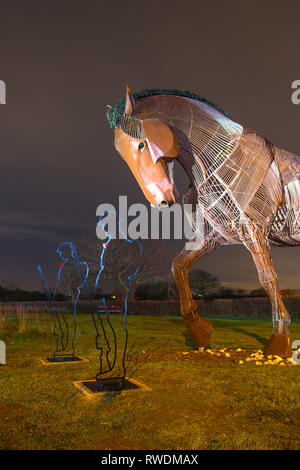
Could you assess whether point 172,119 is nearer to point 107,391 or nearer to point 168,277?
point 107,391

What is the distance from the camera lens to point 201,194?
5855 mm

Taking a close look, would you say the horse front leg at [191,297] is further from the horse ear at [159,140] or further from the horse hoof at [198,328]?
the horse ear at [159,140]

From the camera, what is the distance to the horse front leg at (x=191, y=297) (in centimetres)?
669

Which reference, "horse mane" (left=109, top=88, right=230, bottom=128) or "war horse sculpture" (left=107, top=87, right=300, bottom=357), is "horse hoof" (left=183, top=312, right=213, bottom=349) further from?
"horse mane" (left=109, top=88, right=230, bottom=128)

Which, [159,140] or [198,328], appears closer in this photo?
[159,140]

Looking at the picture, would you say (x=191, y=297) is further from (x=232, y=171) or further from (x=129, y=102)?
(x=129, y=102)

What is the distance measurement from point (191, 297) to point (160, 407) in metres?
3.16

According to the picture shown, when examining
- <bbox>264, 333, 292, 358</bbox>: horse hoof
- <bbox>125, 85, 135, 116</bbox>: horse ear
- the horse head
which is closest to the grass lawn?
<bbox>264, 333, 292, 358</bbox>: horse hoof

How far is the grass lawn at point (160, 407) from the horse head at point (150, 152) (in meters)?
2.24

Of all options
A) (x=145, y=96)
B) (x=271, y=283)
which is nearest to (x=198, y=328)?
(x=271, y=283)

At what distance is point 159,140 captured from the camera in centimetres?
492

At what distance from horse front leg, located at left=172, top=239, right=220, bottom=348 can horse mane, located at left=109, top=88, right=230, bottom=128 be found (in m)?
2.29

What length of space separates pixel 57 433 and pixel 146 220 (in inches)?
173

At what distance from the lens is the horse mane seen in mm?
5109
